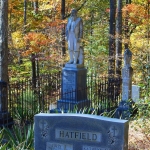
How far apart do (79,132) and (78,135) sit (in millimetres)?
52

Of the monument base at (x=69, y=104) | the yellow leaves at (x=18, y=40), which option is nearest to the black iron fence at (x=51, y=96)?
the monument base at (x=69, y=104)

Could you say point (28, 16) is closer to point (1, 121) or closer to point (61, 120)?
point (1, 121)

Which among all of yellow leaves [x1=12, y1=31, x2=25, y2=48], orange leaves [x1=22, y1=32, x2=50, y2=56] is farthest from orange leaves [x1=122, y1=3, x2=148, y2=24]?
yellow leaves [x1=12, y1=31, x2=25, y2=48]

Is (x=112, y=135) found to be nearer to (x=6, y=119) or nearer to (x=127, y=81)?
(x=6, y=119)

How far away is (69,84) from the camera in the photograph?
36.5ft

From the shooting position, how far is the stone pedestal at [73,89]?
35.8 ft

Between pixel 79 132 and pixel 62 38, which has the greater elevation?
pixel 62 38

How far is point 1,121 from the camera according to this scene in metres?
9.25

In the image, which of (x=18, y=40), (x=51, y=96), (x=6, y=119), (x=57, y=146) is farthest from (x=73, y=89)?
(x=18, y=40)

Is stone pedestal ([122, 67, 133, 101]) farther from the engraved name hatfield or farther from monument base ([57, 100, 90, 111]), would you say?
the engraved name hatfield

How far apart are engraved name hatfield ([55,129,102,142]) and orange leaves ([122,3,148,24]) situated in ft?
41.9

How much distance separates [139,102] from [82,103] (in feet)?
15.6

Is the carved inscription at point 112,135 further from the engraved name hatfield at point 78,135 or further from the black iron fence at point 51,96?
the black iron fence at point 51,96

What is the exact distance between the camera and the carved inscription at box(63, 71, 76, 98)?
36.1 feet
